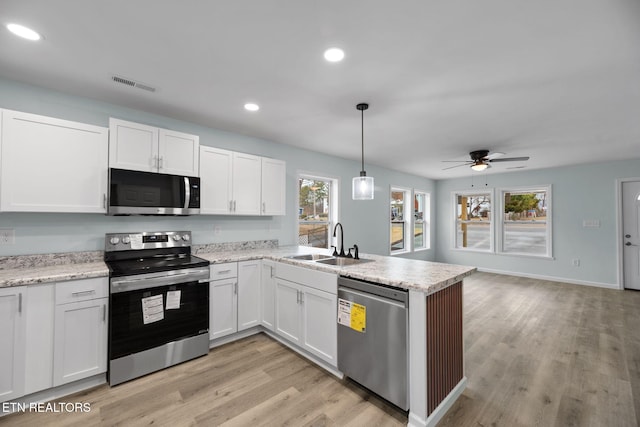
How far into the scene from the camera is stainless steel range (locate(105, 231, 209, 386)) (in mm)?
2203

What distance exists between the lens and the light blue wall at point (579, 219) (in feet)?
17.3

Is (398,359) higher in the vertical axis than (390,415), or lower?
higher

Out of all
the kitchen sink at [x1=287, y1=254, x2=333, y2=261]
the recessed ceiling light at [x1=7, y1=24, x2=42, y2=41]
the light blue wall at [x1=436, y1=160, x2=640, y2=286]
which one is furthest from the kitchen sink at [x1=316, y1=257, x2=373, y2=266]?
the light blue wall at [x1=436, y1=160, x2=640, y2=286]

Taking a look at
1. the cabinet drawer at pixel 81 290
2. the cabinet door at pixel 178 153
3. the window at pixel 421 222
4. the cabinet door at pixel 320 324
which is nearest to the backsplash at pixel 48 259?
the cabinet drawer at pixel 81 290

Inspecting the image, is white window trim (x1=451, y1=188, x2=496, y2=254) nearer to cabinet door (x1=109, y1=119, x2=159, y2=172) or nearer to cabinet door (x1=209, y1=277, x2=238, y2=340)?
cabinet door (x1=209, y1=277, x2=238, y2=340)

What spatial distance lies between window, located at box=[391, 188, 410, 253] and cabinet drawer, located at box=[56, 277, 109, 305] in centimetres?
543

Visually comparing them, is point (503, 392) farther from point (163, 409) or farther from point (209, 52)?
point (209, 52)

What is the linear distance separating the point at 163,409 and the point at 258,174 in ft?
8.00

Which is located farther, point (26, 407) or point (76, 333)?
point (76, 333)

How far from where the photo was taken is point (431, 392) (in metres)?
1.79

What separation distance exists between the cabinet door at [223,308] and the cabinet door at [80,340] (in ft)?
2.76

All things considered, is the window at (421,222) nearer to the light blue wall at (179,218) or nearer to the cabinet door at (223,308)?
the light blue wall at (179,218)

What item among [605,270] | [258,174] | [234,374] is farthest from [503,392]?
[605,270]

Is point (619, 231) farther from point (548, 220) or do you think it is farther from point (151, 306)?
point (151, 306)
